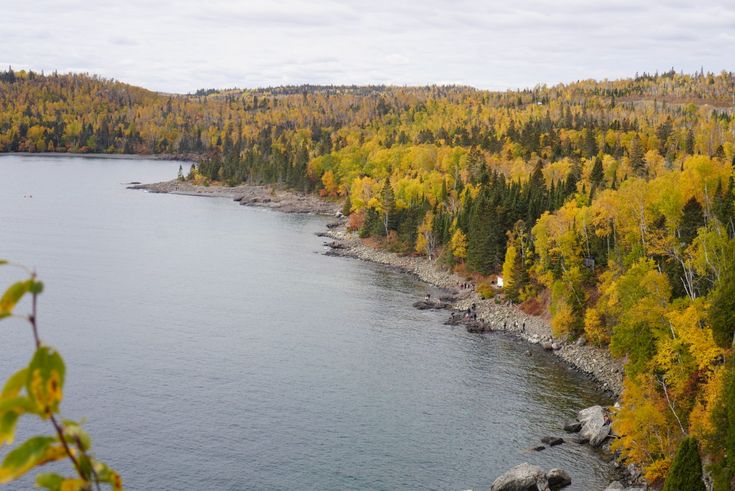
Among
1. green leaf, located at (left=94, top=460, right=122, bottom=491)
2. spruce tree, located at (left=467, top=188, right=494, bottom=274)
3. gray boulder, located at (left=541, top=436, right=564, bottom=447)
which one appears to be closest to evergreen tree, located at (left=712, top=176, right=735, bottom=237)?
spruce tree, located at (left=467, top=188, right=494, bottom=274)

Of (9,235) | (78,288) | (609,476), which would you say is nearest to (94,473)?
(609,476)

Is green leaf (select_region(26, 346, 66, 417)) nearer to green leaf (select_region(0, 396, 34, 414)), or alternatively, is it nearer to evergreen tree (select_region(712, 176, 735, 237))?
green leaf (select_region(0, 396, 34, 414))

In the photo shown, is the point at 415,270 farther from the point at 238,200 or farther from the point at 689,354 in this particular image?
the point at 238,200

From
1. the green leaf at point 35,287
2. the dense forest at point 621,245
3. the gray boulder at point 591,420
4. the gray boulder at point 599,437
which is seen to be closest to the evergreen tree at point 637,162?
the dense forest at point 621,245

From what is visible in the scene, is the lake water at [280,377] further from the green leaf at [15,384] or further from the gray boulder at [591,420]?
the green leaf at [15,384]

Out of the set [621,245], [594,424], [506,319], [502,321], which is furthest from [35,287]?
[506,319]

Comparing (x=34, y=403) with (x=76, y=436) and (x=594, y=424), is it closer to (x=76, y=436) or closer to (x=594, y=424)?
(x=76, y=436)
